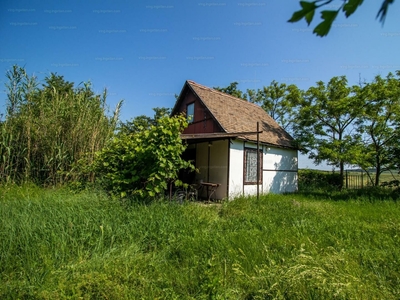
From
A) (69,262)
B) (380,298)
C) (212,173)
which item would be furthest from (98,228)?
(212,173)

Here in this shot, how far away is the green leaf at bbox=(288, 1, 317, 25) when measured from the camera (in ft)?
2.11

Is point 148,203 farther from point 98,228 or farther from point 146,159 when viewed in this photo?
point 98,228

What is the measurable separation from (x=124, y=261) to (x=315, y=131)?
11.9 m

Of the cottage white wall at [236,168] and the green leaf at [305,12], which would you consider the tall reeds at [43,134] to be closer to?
the cottage white wall at [236,168]

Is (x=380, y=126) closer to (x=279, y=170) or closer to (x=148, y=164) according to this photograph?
(x=279, y=170)

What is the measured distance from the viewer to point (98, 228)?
347 cm

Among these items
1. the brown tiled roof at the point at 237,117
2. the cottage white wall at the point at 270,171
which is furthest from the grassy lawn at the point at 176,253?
the brown tiled roof at the point at 237,117

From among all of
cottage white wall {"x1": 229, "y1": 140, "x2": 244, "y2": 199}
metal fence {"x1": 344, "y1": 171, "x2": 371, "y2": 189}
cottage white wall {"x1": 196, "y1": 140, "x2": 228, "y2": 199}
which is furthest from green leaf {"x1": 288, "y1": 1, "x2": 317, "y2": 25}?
metal fence {"x1": 344, "y1": 171, "x2": 371, "y2": 189}

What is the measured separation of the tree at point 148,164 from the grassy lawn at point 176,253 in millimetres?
544

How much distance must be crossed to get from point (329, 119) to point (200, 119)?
23.5 ft

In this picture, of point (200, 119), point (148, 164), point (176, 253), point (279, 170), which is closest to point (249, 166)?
point (279, 170)

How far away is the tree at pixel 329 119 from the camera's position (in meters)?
10.7

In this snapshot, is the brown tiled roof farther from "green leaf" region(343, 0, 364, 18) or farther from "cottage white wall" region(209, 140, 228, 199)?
"green leaf" region(343, 0, 364, 18)

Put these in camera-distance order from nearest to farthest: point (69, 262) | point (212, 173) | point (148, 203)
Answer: point (69, 262) < point (148, 203) < point (212, 173)
